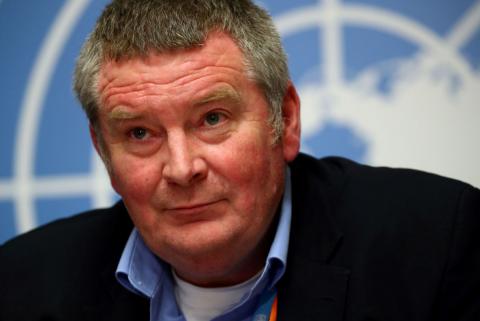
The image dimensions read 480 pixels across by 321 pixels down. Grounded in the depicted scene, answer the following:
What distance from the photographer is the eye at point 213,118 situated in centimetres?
197

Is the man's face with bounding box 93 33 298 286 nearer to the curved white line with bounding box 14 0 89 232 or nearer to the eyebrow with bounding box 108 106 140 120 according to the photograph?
the eyebrow with bounding box 108 106 140 120

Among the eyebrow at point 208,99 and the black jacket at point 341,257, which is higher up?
the eyebrow at point 208,99

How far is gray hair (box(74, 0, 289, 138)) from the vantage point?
6.40 ft

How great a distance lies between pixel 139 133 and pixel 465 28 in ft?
5.60

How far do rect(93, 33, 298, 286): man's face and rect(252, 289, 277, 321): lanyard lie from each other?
6.5 inches

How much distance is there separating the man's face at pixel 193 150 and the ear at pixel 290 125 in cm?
14

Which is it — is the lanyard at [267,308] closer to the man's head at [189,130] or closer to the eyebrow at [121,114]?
the man's head at [189,130]

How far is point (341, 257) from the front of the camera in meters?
2.12

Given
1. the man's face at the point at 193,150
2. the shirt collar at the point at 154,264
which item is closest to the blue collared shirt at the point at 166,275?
the shirt collar at the point at 154,264

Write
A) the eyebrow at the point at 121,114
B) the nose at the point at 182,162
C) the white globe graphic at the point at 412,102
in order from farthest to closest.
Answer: the white globe graphic at the point at 412,102 → the eyebrow at the point at 121,114 → the nose at the point at 182,162

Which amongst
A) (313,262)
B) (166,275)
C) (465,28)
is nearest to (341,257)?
(313,262)

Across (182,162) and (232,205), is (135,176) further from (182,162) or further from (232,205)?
(232,205)

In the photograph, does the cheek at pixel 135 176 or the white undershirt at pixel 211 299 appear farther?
the white undershirt at pixel 211 299

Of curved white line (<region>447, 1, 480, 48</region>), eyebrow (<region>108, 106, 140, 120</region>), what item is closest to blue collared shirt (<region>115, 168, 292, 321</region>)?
eyebrow (<region>108, 106, 140, 120</region>)
